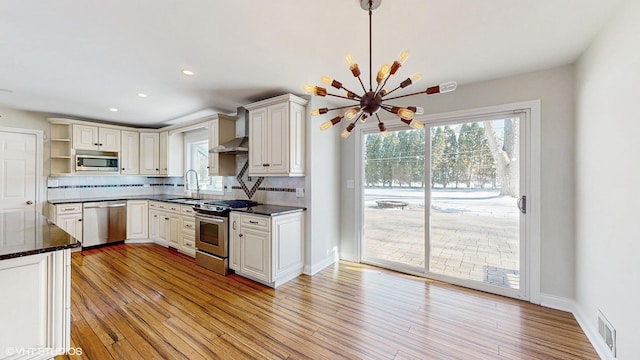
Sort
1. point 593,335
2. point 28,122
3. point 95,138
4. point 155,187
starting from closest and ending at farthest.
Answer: point 593,335
point 28,122
point 95,138
point 155,187

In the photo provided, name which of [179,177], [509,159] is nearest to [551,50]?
[509,159]

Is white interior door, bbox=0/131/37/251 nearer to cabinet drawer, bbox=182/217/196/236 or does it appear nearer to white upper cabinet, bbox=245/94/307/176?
cabinet drawer, bbox=182/217/196/236

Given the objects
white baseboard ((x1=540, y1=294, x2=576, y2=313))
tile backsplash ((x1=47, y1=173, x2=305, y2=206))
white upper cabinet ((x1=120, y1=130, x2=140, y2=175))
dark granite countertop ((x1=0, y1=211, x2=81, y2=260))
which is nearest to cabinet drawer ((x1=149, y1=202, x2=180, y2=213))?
tile backsplash ((x1=47, y1=173, x2=305, y2=206))

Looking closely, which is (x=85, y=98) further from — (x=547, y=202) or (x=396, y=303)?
(x=547, y=202)

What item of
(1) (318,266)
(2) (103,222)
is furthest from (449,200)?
(2) (103,222)

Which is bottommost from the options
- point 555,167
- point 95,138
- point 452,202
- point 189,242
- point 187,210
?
point 189,242

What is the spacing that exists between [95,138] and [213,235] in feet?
10.9

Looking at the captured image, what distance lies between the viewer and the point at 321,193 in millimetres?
3727

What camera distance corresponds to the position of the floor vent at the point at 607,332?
1.83 meters

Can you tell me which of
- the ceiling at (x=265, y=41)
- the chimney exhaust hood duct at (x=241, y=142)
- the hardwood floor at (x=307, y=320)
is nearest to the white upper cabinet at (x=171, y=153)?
the chimney exhaust hood duct at (x=241, y=142)

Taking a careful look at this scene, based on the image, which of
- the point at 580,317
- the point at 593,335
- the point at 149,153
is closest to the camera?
the point at 593,335

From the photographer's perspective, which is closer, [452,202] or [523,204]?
[523,204]

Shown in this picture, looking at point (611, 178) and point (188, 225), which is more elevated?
point (611, 178)

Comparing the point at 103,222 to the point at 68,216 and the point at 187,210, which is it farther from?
the point at 187,210
